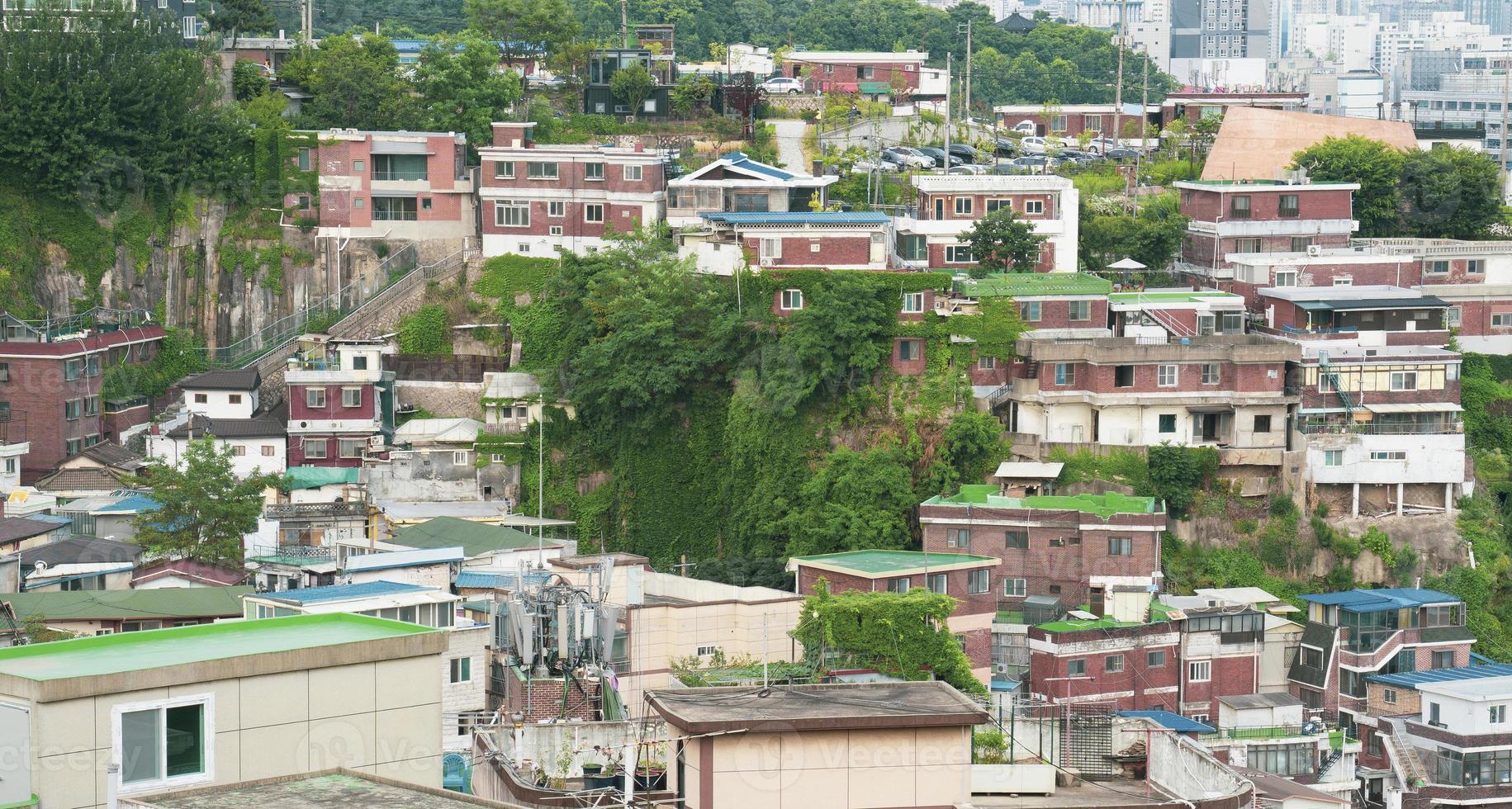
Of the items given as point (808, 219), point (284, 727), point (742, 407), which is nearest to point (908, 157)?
point (808, 219)

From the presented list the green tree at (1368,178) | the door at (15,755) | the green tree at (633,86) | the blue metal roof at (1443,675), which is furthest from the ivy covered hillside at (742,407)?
the door at (15,755)

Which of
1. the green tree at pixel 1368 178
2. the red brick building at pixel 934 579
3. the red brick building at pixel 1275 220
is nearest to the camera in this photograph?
the red brick building at pixel 934 579

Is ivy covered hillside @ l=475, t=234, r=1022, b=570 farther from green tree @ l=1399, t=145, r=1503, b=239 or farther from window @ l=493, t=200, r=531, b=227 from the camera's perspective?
green tree @ l=1399, t=145, r=1503, b=239

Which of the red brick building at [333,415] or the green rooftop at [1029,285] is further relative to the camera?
the red brick building at [333,415]

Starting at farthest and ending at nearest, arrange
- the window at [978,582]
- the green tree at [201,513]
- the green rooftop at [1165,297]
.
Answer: the green rooftop at [1165,297], the green tree at [201,513], the window at [978,582]

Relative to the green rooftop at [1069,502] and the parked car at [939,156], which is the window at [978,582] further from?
the parked car at [939,156]
